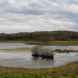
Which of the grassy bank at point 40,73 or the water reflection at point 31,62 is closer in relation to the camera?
the grassy bank at point 40,73

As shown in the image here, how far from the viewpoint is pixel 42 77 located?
82.6ft

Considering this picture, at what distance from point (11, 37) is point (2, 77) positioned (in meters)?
83.1

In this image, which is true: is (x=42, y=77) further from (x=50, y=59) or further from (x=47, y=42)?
(x=47, y=42)

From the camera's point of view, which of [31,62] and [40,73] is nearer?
[40,73]

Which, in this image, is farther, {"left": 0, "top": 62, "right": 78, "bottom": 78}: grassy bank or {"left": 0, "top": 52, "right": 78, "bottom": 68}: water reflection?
{"left": 0, "top": 52, "right": 78, "bottom": 68}: water reflection

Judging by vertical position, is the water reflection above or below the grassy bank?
below

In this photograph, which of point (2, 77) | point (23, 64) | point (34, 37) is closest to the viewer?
point (2, 77)

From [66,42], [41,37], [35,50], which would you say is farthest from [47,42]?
[35,50]

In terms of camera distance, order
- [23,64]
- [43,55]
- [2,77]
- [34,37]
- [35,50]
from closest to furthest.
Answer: [2,77]
[23,64]
[43,55]
[35,50]
[34,37]

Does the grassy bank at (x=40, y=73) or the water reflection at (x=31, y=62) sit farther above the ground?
the grassy bank at (x=40, y=73)

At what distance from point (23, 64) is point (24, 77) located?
1855cm

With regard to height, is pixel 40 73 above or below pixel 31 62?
above

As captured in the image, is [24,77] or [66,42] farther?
[66,42]

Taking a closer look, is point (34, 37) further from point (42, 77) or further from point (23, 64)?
point (42, 77)
